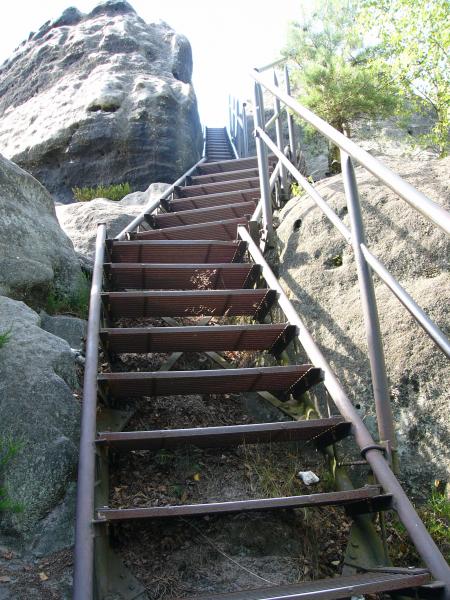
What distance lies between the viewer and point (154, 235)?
5617 millimetres

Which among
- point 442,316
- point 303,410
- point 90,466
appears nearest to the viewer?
point 90,466

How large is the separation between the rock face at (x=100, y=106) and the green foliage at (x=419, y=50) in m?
4.18

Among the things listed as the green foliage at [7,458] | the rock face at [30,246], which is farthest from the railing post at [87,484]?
the rock face at [30,246]

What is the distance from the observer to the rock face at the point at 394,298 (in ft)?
9.54

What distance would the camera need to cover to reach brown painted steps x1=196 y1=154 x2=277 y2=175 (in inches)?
376

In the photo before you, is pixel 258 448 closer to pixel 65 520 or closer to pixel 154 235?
pixel 65 520

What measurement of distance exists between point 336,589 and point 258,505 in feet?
1.70

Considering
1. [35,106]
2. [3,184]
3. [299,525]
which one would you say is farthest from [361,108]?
[35,106]

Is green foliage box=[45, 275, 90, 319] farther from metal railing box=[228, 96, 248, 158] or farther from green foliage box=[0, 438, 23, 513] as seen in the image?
metal railing box=[228, 96, 248, 158]

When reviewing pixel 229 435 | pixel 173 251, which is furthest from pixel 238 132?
pixel 229 435

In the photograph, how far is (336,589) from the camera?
6.61 ft

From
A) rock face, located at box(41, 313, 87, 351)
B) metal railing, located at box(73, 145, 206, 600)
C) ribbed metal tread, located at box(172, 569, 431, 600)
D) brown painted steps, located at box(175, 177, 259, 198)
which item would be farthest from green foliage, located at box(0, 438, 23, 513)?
brown painted steps, located at box(175, 177, 259, 198)

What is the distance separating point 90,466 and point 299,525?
3.54 ft

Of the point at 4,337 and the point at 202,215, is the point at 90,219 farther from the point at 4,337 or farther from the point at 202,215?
the point at 4,337
